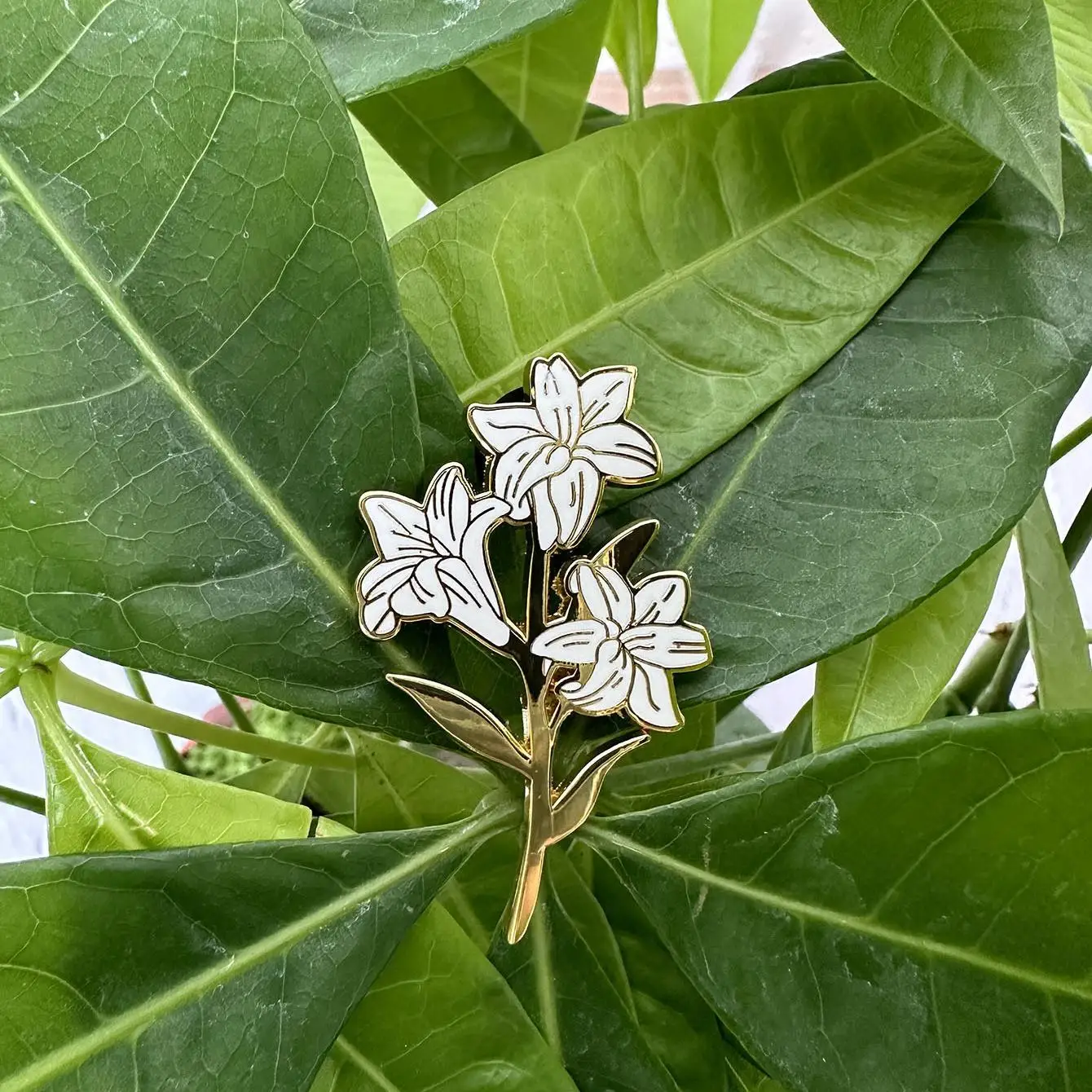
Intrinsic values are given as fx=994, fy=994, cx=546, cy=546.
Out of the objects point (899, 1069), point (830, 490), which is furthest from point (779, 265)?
point (899, 1069)

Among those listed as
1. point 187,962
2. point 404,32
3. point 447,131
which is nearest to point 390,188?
point 447,131

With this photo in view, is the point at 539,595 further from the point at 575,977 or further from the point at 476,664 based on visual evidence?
the point at 575,977

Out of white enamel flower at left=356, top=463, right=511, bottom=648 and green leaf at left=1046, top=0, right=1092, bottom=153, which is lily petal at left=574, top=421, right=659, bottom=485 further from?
green leaf at left=1046, top=0, right=1092, bottom=153

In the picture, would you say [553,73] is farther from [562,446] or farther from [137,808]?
[137,808]

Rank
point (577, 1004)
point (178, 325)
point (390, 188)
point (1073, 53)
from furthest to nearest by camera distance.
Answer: point (390, 188)
point (1073, 53)
point (577, 1004)
point (178, 325)

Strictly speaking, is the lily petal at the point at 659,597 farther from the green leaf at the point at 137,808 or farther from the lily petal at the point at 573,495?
the green leaf at the point at 137,808

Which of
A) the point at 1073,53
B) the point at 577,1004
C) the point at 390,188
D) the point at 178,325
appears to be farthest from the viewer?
the point at 390,188

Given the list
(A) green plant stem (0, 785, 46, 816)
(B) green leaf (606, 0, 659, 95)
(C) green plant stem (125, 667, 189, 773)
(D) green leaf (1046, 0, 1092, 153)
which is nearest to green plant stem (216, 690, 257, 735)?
(C) green plant stem (125, 667, 189, 773)
